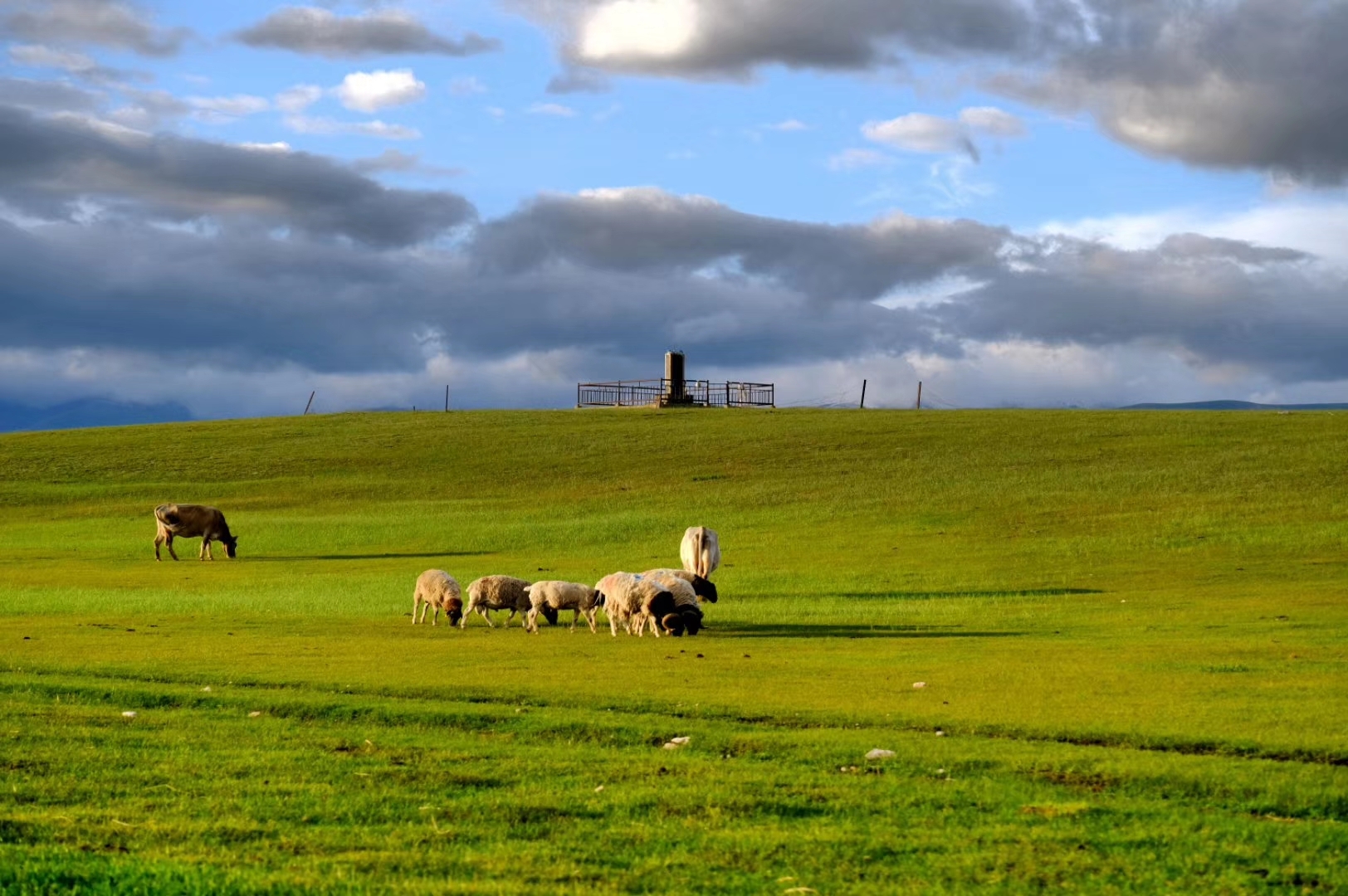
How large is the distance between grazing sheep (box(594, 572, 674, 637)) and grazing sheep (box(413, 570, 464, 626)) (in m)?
3.26

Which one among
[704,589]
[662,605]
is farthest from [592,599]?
[704,589]

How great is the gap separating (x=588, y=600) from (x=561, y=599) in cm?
52

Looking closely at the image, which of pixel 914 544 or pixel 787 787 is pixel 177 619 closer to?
pixel 787 787

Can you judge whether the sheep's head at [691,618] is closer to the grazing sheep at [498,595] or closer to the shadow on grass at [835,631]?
the shadow on grass at [835,631]

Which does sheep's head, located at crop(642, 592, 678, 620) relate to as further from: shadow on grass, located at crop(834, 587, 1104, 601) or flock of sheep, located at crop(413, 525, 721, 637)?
shadow on grass, located at crop(834, 587, 1104, 601)

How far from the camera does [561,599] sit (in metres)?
27.1

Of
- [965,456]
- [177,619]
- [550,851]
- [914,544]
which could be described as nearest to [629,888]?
[550,851]

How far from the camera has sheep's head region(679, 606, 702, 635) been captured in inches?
1016

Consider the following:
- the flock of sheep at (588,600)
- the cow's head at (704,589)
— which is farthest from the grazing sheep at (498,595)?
the cow's head at (704,589)

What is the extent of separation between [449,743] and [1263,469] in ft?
170

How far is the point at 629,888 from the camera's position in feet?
29.9

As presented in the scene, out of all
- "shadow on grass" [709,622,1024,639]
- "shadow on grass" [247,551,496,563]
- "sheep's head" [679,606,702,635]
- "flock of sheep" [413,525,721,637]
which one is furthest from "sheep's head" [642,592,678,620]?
"shadow on grass" [247,551,496,563]

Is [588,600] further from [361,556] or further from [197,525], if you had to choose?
[197,525]

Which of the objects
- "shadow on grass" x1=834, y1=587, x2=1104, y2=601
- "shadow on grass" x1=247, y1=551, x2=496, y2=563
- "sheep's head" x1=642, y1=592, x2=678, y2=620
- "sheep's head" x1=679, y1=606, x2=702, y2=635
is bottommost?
"shadow on grass" x1=247, y1=551, x2=496, y2=563
